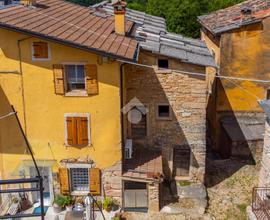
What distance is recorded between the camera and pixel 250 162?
77.0 feet

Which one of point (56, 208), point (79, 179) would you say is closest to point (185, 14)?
point (79, 179)

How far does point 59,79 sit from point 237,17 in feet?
46.7

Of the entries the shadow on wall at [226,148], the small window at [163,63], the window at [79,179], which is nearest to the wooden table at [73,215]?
the window at [79,179]

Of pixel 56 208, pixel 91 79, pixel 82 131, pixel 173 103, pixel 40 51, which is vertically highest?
pixel 40 51

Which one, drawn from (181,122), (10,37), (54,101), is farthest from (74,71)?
(181,122)

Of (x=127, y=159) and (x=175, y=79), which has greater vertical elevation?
(x=175, y=79)

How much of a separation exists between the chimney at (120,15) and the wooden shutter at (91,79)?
11.2ft

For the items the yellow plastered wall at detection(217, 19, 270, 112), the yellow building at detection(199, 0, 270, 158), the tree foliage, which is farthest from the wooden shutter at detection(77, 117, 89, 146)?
the tree foliage

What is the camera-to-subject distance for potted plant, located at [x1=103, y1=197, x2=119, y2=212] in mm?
18297

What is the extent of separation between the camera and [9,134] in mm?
17797

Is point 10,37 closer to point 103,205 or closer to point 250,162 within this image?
point 103,205

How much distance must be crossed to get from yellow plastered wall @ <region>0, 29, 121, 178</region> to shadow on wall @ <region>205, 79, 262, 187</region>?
725 centimetres

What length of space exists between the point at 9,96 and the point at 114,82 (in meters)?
4.92

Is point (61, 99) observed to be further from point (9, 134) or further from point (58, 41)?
point (9, 134)
